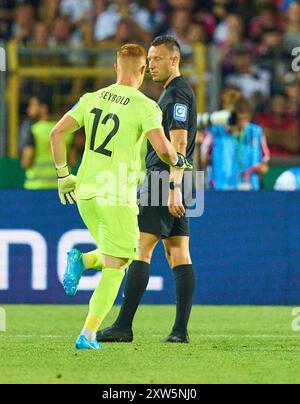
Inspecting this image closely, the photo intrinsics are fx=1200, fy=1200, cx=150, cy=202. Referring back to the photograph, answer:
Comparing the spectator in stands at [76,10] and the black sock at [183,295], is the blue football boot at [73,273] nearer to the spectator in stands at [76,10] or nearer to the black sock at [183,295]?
the black sock at [183,295]

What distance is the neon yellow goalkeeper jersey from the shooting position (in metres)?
8.02

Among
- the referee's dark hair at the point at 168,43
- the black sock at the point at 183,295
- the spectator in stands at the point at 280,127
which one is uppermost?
the referee's dark hair at the point at 168,43

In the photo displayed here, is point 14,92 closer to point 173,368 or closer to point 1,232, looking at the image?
point 1,232

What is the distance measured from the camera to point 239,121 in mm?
13781

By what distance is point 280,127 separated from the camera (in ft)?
53.4

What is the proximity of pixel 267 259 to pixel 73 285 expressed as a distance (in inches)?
168

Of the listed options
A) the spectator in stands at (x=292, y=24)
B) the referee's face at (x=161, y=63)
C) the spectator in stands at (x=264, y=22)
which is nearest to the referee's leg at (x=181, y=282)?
the referee's face at (x=161, y=63)

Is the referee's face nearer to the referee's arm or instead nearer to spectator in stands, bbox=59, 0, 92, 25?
the referee's arm

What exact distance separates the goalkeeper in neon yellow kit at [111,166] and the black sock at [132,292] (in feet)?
1.98

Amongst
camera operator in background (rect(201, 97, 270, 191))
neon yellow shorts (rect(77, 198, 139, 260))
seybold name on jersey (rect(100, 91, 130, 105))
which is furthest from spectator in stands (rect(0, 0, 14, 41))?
neon yellow shorts (rect(77, 198, 139, 260))

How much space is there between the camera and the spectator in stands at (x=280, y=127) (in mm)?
16281

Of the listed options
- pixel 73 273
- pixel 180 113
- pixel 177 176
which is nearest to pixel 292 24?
pixel 180 113

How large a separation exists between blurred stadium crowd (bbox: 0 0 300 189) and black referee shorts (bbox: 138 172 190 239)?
753cm

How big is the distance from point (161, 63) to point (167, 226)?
119cm
